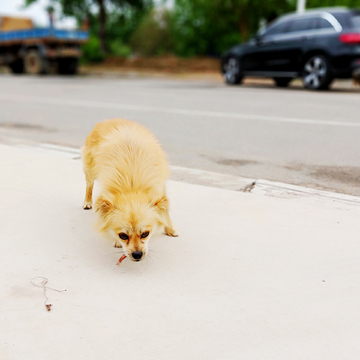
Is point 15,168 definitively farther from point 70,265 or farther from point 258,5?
point 258,5

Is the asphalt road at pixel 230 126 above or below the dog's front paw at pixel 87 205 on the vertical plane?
below

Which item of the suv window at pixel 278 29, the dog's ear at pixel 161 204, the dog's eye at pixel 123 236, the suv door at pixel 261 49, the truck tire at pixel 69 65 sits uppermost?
the suv window at pixel 278 29

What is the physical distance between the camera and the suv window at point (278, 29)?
1485 centimetres

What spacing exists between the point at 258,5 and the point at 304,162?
29822 mm

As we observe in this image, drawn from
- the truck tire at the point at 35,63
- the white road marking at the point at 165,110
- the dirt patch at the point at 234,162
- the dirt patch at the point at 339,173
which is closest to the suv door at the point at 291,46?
the white road marking at the point at 165,110

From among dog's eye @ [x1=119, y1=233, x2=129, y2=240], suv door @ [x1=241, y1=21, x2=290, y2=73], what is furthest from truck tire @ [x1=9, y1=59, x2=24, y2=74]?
dog's eye @ [x1=119, y1=233, x2=129, y2=240]

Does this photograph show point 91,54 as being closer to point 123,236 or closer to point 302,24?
point 302,24

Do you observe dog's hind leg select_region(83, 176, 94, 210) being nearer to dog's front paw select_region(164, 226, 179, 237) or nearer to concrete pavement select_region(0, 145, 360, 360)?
concrete pavement select_region(0, 145, 360, 360)

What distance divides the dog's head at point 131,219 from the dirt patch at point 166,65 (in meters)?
22.2

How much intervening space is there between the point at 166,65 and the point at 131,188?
2411 cm

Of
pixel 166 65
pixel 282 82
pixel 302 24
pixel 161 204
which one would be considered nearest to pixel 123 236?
pixel 161 204

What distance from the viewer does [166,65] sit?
26578mm

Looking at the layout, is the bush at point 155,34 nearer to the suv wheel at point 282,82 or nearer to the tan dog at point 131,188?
the suv wheel at point 282,82

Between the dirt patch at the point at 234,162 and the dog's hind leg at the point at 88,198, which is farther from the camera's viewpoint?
the dirt patch at the point at 234,162
